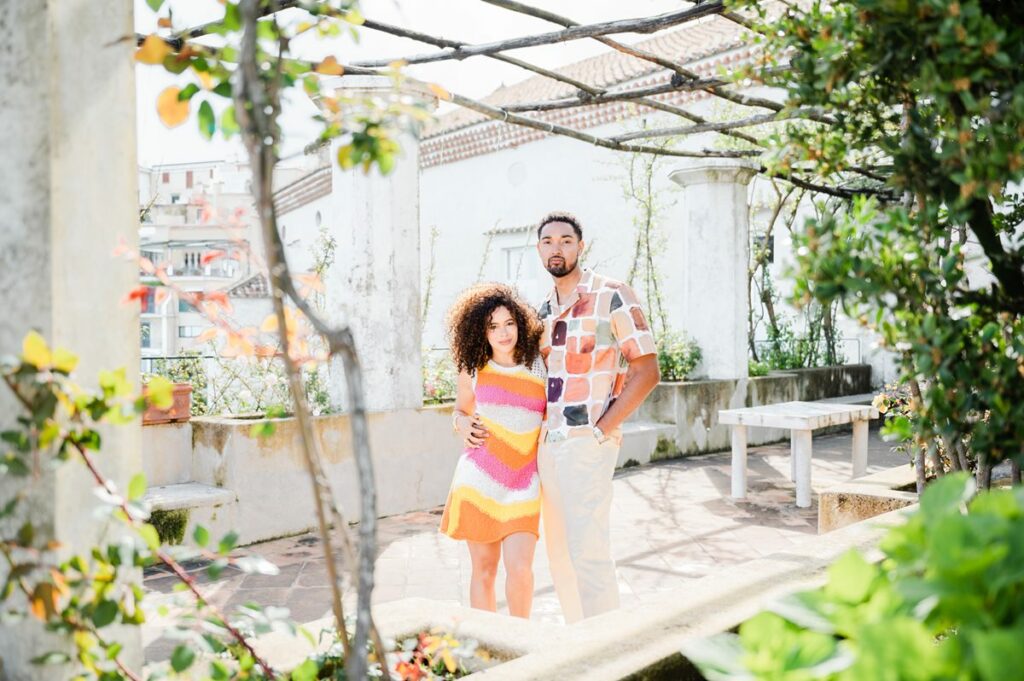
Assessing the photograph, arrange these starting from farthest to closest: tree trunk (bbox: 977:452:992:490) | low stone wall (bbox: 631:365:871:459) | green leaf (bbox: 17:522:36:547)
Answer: low stone wall (bbox: 631:365:871:459), tree trunk (bbox: 977:452:992:490), green leaf (bbox: 17:522:36:547)

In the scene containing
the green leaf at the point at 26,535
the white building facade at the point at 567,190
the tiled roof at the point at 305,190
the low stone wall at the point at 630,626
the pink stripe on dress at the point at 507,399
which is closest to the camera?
the green leaf at the point at 26,535

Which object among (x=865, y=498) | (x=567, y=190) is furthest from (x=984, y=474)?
(x=567, y=190)

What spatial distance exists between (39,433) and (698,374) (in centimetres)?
940

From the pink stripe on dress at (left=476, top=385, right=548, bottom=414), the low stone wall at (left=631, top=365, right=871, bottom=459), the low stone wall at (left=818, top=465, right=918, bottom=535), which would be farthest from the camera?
the low stone wall at (left=631, top=365, right=871, bottom=459)

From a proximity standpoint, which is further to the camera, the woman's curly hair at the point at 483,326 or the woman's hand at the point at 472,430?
the woman's curly hair at the point at 483,326

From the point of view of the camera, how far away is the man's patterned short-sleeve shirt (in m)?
3.62

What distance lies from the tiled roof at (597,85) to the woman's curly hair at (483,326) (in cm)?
1023

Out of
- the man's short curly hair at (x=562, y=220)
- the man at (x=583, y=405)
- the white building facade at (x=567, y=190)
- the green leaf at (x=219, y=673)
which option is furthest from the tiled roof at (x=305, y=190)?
the green leaf at (x=219, y=673)

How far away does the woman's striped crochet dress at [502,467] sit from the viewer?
3568 mm

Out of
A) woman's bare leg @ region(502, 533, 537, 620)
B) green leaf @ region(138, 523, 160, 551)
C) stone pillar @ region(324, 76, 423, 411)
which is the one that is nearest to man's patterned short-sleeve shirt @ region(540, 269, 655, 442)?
woman's bare leg @ region(502, 533, 537, 620)

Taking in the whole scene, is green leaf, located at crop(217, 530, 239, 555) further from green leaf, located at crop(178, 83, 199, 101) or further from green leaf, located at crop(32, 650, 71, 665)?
green leaf, located at crop(178, 83, 199, 101)

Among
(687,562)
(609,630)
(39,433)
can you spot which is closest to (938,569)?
(39,433)

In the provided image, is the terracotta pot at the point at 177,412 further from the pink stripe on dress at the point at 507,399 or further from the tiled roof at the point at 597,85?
the tiled roof at the point at 597,85

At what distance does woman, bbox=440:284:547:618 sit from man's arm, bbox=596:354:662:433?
316 mm
